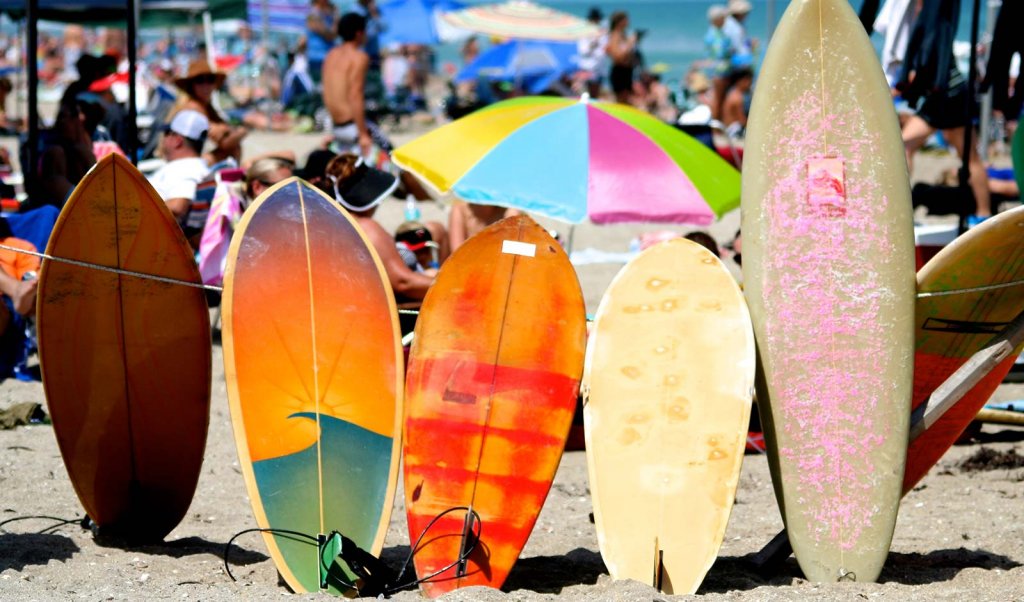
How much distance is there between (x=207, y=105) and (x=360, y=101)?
1701 mm

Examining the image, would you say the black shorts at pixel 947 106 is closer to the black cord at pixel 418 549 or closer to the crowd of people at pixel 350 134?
the crowd of people at pixel 350 134

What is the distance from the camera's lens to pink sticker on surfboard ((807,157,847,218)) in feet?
11.8

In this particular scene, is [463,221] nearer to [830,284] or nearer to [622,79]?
[830,284]

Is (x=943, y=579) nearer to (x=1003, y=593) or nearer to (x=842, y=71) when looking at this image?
(x=1003, y=593)

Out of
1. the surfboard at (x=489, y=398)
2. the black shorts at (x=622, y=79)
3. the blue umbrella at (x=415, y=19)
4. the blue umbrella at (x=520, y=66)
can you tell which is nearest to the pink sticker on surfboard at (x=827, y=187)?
the surfboard at (x=489, y=398)

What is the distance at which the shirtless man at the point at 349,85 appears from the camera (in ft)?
31.1

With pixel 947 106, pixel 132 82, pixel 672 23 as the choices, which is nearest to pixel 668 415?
pixel 132 82

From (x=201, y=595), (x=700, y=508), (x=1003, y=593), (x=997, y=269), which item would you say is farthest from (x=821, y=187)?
(x=201, y=595)

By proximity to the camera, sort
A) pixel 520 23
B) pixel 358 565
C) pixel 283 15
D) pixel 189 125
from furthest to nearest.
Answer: pixel 283 15
pixel 520 23
pixel 189 125
pixel 358 565

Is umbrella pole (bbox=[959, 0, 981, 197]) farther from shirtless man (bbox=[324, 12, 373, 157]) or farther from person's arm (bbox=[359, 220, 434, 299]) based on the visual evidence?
shirtless man (bbox=[324, 12, 373, 157])

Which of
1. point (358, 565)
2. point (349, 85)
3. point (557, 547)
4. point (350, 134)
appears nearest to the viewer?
point (358, 565)

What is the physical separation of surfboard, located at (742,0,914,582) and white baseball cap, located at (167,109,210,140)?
408cm

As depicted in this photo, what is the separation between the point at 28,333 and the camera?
6.14 metres

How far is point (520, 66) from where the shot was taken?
17.1 metres
